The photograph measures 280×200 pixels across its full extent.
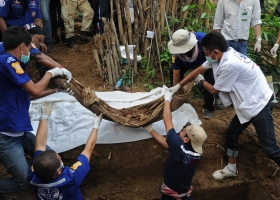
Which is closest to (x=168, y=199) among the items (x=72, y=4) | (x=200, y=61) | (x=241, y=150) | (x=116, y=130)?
(x=116, y=130)

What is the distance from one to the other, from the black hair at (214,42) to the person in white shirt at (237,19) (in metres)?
1.11

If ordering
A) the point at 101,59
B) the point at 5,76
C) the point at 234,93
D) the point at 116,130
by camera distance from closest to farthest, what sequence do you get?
the point at 5,76, the point at 234,93, the point at 116,130, the point at 101,59

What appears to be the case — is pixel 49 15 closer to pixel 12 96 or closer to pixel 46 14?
pixel 46 14

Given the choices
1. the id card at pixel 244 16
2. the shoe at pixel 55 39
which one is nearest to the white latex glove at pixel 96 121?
the id card at pixel 244 16

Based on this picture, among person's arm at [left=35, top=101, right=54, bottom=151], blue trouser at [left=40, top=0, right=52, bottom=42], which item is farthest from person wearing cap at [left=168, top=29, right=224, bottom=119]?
blue trouser at [left=40, top=0, right=52, bottom=42]

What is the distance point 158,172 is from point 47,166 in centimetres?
190

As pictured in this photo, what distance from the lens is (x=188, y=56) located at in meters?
3.61

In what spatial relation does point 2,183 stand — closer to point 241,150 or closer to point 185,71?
point 185,71

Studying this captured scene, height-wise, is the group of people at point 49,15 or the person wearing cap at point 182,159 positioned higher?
the group of people at point 49,15

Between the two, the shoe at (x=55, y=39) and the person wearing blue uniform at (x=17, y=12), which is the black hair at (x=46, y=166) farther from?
the shoe at (x=55, y=39)

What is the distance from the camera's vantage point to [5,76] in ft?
8.82

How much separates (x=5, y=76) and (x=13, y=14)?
1.68 metres

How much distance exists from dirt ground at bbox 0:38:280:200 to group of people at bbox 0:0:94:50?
183 centimetres

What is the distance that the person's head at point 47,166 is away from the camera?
7.36 ft
